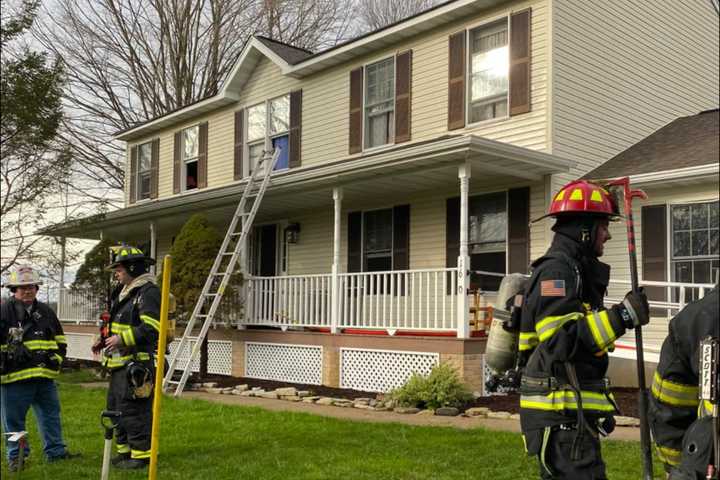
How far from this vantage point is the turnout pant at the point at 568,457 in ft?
11.1

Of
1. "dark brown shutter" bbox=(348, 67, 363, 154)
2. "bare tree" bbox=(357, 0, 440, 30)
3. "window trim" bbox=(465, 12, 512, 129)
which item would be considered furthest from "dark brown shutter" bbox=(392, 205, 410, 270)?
"bare tree" bbox=(357, 0, 440, 30)

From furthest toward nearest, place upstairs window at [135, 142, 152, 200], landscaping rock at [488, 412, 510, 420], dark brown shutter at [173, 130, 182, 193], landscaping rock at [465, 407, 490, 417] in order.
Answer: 1. upstairs window at [135, 142, 152, 200]
2. dark brown shutter at [173, 130, 182, 193]
3. landscaping rock at [465, 407, 490, 417]
4. landscaping rock at [488, 412, 510, 420]

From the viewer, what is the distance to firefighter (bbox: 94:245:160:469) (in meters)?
6.56

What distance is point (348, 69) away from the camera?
1552cm

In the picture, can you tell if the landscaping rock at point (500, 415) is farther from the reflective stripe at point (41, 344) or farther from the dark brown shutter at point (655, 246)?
the reflective stripe at point (41, 344)

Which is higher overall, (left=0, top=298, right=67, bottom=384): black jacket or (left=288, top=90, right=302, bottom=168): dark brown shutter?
(left=288, top=90, right=302, bottom=168): dark brown shutter

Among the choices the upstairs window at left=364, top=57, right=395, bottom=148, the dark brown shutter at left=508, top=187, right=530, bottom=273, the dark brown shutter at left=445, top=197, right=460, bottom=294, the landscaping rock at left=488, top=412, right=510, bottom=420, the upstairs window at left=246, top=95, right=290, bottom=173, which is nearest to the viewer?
the landscaping rock at left=488, top=412, right=510, bottom=420

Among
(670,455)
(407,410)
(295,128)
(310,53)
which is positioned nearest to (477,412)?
(407,410)

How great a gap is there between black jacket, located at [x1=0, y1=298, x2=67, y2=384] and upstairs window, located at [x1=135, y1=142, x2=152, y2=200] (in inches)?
564

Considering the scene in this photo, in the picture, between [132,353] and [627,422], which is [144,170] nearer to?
[132,353]

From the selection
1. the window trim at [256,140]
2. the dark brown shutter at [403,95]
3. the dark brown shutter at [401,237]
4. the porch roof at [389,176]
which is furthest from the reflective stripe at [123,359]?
the window trim at [256,140]

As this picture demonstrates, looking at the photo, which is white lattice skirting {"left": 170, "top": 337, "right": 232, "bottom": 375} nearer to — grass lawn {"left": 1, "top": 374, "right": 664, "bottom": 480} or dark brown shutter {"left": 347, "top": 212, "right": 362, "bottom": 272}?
dark brown shutter {"left": 347, "top": 212, "right": 362, "bottom": 272}

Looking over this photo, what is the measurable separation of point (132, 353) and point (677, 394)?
499 centimetres

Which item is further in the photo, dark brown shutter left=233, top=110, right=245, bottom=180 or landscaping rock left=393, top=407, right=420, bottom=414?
dark brown shutter left=233, top=110, right=245, bottom=180
